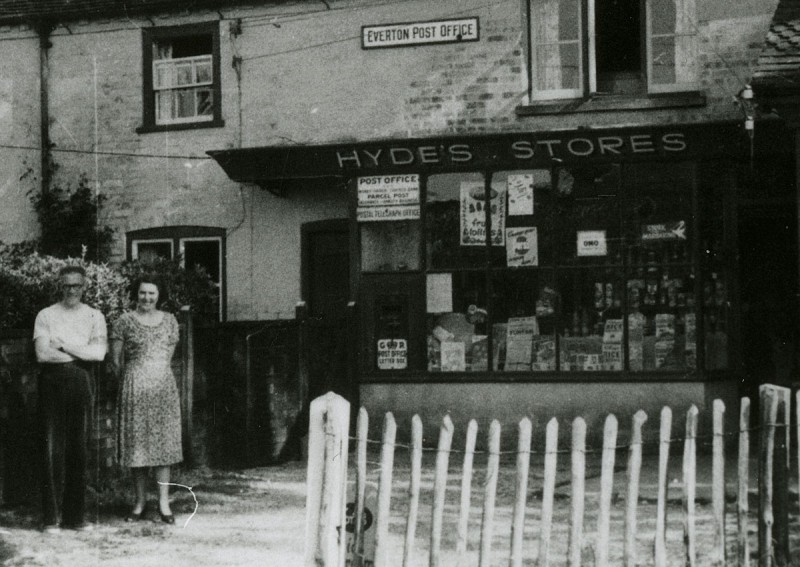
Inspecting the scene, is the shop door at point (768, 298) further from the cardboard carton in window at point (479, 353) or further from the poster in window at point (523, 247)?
the cardboard carton in window at point (479, 353)

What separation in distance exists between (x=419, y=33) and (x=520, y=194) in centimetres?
245

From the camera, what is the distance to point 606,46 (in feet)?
39.2

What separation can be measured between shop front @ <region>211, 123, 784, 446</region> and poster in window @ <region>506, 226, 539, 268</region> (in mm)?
16

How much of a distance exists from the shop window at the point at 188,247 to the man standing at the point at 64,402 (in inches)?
226

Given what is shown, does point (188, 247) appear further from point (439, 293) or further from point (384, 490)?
point (384, 490)

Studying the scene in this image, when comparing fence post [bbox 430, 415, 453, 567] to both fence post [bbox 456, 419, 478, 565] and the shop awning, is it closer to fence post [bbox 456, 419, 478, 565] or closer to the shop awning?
fence post [bbox 456, 419, 478, 565]

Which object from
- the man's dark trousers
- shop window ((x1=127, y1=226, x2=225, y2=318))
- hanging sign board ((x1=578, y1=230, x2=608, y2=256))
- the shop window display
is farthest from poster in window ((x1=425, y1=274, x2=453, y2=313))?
the man's dark trousers

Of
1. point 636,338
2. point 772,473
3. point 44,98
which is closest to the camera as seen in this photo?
point 772,473

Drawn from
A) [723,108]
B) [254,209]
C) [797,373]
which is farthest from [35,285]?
[797,373]

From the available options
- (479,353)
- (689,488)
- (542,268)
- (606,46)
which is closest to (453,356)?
(479,353)

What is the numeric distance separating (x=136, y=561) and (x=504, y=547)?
2.36m

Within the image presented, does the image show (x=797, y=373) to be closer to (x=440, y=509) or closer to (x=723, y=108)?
(x=723, y=108)

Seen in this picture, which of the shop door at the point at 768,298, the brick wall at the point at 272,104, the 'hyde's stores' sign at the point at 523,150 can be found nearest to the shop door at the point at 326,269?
the brick wall at the point at 272,104

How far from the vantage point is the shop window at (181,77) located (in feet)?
43.8
